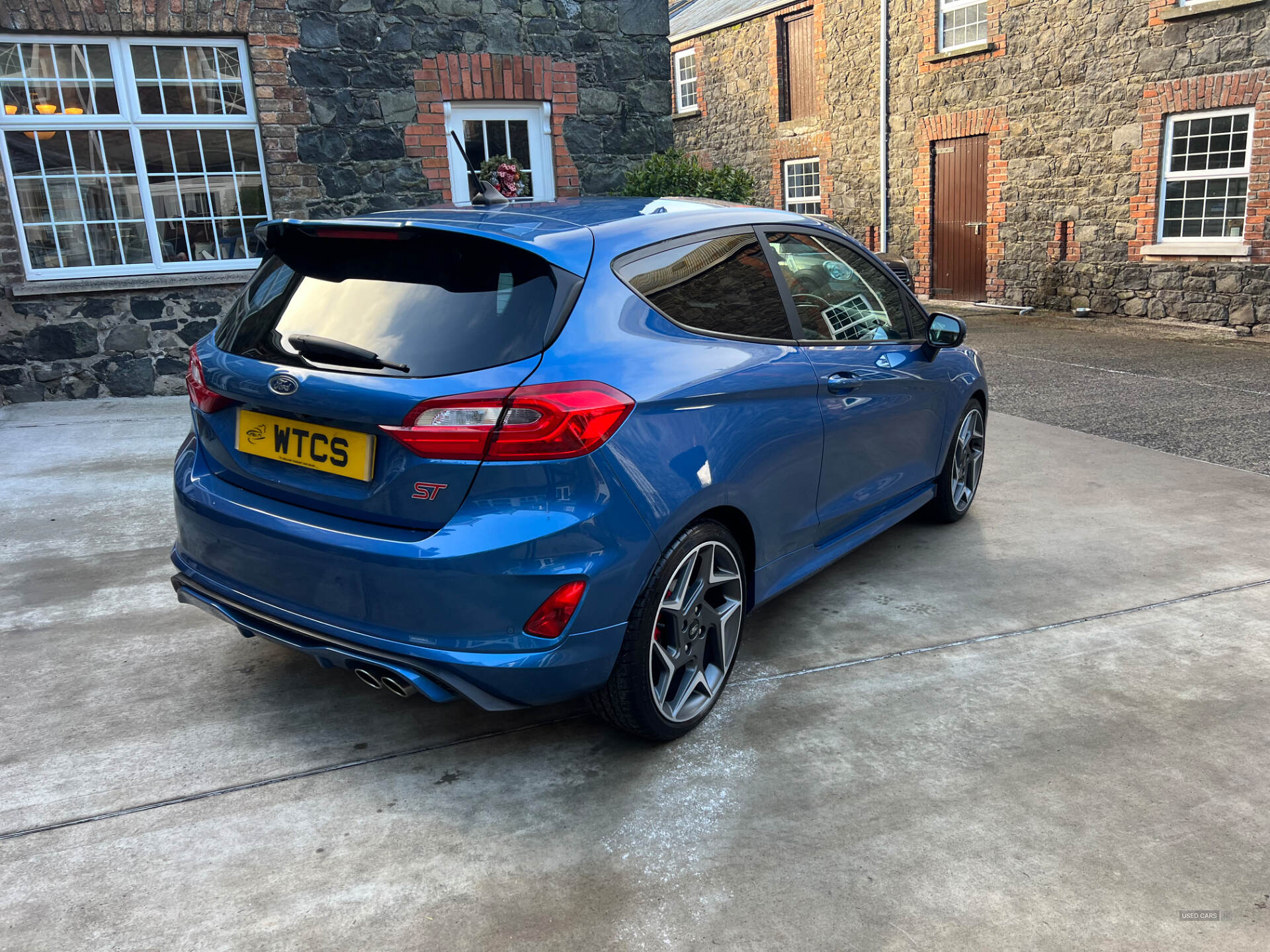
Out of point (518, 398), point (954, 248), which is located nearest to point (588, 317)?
point (518, 398)

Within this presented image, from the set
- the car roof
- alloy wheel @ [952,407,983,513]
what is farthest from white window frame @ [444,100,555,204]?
the car roof

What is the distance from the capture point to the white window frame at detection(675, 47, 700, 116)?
23.8 metres

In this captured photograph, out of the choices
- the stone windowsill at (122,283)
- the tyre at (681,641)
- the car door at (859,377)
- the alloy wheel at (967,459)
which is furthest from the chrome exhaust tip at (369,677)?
the stone windowsill at (122,283)

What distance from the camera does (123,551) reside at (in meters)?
4.88

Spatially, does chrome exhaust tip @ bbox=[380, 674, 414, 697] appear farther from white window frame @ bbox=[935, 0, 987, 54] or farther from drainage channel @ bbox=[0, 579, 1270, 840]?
white window frame @ bbox=[935, 0, 987, 54]

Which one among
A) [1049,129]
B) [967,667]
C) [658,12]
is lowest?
[967,667]

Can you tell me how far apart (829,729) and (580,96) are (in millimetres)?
8031

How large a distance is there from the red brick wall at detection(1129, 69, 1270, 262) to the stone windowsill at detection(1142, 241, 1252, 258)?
11 centimetres

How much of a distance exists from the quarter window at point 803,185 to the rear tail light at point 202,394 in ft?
61.6

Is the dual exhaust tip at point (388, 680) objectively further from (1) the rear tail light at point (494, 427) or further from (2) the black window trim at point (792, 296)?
(2) the black window trim at point (792, 296)

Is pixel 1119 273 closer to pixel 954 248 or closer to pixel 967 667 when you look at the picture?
pixel 954 248

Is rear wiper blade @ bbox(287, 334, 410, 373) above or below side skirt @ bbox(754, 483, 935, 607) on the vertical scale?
above

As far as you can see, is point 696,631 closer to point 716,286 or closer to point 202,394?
point 716,286

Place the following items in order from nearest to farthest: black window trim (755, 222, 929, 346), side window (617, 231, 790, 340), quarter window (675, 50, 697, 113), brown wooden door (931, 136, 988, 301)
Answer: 1. side window (617, 231, 790, 340)
2. black window trim (755, 222, 929, 346)
3. brown wooden door (931, 136, 988, 301)
4. quarter window (675, 50, 697, 113)
